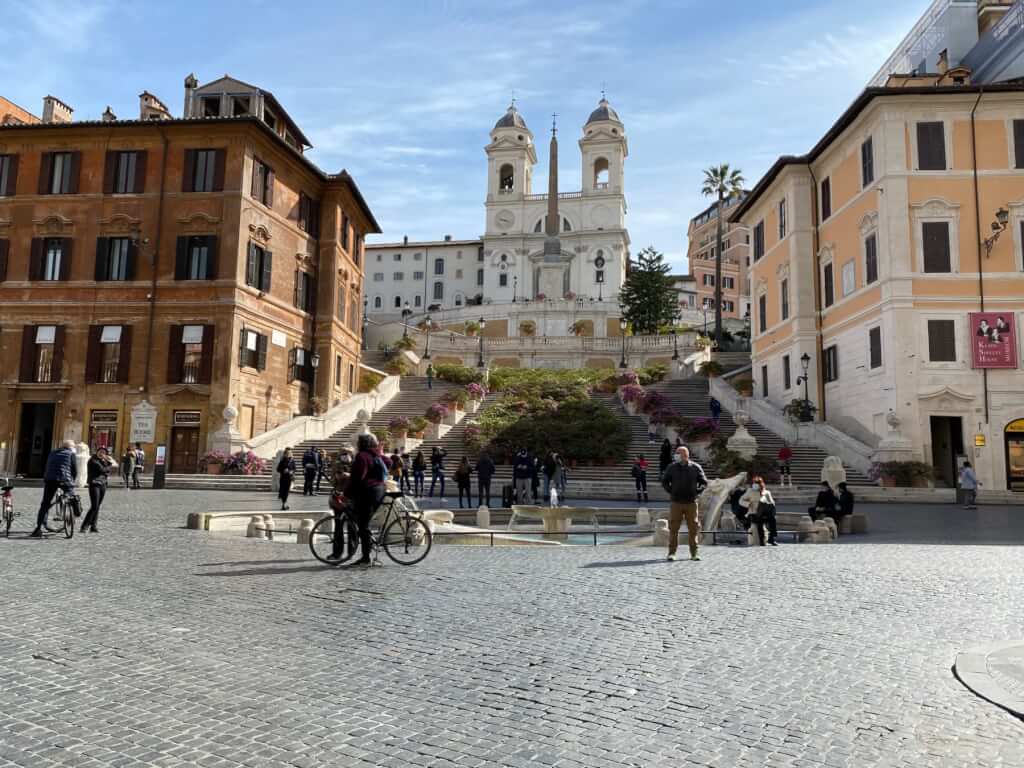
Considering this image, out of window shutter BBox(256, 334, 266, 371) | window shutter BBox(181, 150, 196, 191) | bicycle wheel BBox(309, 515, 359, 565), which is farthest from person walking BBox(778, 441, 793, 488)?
window shutter BBox(181, 150, 196, 191)

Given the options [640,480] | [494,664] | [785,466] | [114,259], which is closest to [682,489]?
[494,664]

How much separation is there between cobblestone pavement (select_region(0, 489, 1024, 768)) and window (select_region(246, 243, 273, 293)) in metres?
23.1

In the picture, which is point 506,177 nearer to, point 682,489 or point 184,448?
point 184,448

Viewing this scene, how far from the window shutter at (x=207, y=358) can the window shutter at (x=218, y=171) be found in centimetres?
601

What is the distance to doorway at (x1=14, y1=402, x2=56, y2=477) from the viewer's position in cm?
3070

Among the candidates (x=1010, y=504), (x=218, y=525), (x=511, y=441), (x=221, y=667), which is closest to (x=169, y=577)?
(x=221, y=667)

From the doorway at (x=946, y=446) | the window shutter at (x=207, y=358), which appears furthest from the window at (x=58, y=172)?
the doorway at (x=946, y=446)

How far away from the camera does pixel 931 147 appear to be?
91.8 ft

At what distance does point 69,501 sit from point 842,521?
15.0 m

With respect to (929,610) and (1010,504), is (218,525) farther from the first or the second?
(1010,504)

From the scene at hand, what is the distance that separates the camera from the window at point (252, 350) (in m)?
31.1

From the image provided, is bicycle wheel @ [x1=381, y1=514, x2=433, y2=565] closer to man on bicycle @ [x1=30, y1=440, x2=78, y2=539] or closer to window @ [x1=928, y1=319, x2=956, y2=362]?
man on bicycle @ [x1=30, y1=440, x2=78, y2=539]

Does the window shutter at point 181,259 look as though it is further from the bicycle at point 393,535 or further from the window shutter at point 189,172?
the bicycle at point 393,535

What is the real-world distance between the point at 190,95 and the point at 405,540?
33203mm
